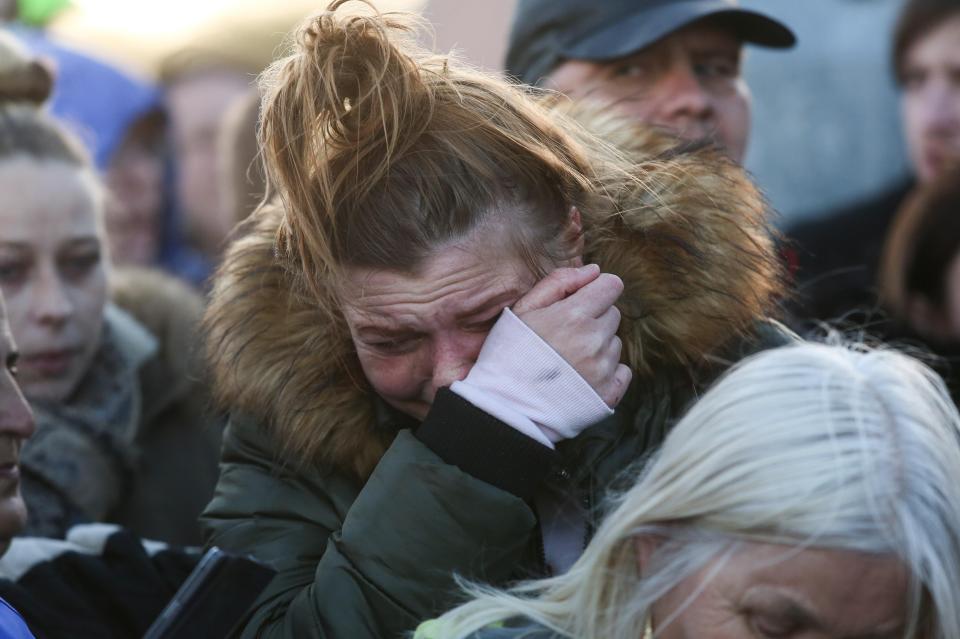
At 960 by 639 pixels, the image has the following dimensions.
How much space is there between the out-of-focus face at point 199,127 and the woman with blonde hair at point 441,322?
3896 mm

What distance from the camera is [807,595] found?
1860mm

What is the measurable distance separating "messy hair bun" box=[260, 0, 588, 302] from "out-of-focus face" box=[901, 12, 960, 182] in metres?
2.34

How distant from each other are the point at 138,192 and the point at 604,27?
2.83 meters

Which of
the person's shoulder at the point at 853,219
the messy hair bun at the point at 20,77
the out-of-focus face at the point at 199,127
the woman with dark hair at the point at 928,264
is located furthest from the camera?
the out-of-focus face at the point at 199,127

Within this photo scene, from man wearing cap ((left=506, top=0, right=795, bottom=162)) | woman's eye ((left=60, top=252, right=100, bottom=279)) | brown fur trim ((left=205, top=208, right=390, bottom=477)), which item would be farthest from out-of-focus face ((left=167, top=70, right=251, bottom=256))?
brown fur trim ((left=205, top=208, right=390, bottom=477))

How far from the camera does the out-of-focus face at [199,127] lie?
653 centimetres

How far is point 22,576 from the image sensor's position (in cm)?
264

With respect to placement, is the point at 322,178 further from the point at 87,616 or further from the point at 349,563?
the point at 87,616

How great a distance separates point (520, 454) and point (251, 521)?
551 millimetres

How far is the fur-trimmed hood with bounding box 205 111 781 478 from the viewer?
254 cm

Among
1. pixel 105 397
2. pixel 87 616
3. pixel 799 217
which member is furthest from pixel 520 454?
pixel 799 217

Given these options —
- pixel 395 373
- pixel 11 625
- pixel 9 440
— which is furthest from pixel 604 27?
pixel 11 625

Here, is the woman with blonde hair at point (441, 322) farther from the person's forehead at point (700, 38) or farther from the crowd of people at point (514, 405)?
the person's forehead at point (700, 38)

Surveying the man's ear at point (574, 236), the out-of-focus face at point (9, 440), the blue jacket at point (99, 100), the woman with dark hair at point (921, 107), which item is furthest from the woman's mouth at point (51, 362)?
the woman with dark hair at point (921, 107)
